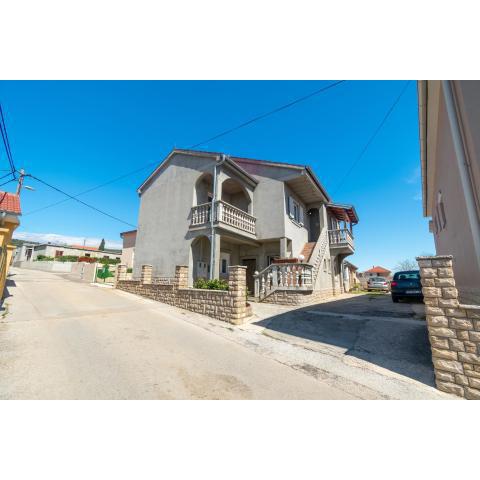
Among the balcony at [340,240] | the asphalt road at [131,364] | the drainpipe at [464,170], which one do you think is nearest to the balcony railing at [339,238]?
the balcony at [340,240]

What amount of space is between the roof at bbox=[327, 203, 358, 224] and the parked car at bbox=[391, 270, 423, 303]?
24.1 ft

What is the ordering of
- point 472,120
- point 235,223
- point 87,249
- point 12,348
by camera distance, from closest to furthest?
point 472,120
point 12,348
point 235,223
point 87,249

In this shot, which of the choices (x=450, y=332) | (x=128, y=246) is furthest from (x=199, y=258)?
(x=128, y=246)

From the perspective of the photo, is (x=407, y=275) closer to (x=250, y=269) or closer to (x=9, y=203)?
(x=250, y=269)

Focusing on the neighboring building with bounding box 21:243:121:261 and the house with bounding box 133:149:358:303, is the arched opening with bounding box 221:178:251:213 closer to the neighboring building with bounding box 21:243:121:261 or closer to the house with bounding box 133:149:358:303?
the house with bounding box 133:149:358:303

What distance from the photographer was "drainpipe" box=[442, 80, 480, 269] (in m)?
4.32

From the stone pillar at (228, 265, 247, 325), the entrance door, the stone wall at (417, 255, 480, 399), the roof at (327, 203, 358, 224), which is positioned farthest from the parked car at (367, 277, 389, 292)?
the stone wall at (417, 255, 480, 399)

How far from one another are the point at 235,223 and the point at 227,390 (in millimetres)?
9602

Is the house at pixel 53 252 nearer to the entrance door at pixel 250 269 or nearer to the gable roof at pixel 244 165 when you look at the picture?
the gable roof at pixel 244 165

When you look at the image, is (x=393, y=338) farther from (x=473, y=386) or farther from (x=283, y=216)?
(x=283, y=216)

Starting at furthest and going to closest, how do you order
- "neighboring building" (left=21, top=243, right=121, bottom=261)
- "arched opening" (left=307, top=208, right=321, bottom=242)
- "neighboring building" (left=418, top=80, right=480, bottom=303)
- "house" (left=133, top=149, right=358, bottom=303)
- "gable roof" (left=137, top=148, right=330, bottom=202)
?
"neighboring building" (left=21, top=243, right=121, bottom=261) < "arched opening" (left=307, top=208, right=321, bottom=242) < "gable roof" (left=137, top=148, right=330, bottom=202) < "house" (left=133, top=149, right=358, bottom=303) < "neighboring building" (left=418, top=80, right=480, bottom=303)

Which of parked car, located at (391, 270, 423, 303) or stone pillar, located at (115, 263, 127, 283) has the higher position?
stone pillar, located at (115, 263, 127, 283)

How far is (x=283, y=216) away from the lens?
1328 centimetres
